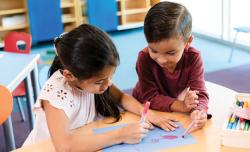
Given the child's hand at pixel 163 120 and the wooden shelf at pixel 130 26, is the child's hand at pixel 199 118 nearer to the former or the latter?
the child's hand at pixel 163 120

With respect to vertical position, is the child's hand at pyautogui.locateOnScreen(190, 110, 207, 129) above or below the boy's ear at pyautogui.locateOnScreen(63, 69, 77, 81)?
below

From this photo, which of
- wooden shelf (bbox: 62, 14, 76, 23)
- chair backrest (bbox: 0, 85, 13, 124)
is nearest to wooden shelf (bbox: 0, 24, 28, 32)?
wooden shelf (bbox: 62, 14, 76, 23)

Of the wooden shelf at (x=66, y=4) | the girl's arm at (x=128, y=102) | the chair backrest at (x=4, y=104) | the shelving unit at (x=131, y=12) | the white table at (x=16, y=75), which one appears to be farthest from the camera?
the shelving unit at (x=131, y=12)

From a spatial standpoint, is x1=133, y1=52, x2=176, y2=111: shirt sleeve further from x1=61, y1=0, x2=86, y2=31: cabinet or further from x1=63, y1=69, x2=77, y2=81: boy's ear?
x1=61, y1=0, x2=86, y2=31: cabinet

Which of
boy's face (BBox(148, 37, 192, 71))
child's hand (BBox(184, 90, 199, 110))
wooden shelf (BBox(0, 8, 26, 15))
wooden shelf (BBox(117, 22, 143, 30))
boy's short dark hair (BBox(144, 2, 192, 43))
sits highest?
boy's short dark hair (BBox(144, 2, 192, 43))

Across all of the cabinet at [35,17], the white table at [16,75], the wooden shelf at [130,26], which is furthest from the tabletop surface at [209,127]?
the wooden shelf at [130,26]

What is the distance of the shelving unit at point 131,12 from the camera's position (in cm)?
500

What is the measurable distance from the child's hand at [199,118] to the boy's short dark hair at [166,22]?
26cm

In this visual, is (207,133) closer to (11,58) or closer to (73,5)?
(11,58)

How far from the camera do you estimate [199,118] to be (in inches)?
48.9

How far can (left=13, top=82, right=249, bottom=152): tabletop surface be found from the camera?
111cm

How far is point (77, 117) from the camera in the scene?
1342 millimetres

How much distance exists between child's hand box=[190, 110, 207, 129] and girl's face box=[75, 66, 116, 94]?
0.32 m

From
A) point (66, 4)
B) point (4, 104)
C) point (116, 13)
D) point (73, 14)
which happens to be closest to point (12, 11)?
point (66, 4)
